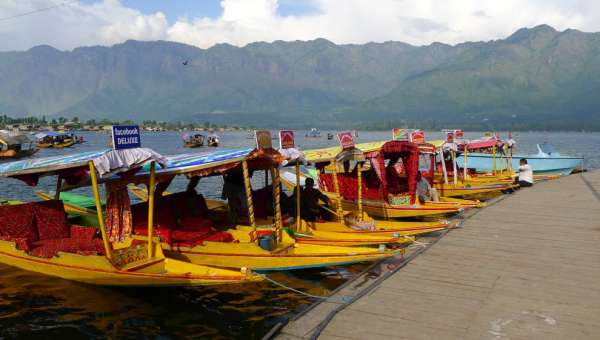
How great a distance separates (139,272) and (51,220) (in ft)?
14.3

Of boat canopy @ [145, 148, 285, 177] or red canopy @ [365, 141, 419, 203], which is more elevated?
boat canopy @ [145, 148, 285, 177]

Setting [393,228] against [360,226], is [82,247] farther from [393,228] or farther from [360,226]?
[393,228]

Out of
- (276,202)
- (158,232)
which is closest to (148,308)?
(158,232)

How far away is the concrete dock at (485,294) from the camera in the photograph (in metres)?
7.72

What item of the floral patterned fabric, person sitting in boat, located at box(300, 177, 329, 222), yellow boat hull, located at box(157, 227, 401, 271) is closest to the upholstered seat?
the floral patterned fabric

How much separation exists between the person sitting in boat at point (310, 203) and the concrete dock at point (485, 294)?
376cm

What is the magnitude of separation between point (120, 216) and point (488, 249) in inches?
336

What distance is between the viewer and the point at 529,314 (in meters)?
8.30

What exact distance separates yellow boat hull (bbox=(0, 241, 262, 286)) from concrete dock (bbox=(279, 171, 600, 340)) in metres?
2.38

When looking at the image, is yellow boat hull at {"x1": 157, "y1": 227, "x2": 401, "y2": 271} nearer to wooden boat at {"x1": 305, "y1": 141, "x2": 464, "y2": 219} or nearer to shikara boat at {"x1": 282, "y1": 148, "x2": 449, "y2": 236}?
shikara boat at {"x1": 282, "y1": 148, "x2": 449, "y2": 236}

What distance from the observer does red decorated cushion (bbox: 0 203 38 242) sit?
13.0m

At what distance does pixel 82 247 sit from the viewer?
1247 centimetres

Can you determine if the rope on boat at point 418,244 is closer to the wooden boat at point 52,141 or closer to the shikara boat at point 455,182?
the shikara boat at point 455,182

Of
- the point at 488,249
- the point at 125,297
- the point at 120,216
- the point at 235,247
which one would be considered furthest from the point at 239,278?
the point at 488,249
